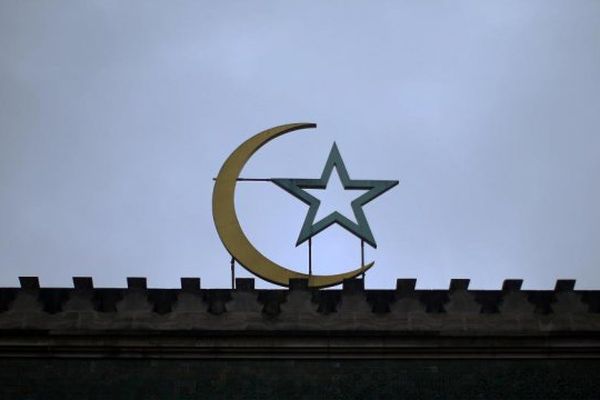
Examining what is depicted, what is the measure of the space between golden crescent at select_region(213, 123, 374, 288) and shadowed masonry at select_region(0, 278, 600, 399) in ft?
7.07

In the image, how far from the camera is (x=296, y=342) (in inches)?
1834

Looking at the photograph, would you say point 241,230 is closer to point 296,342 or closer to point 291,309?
point 291,309

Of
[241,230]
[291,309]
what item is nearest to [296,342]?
[291,309]

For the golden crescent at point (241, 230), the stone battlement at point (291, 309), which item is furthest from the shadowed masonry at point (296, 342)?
the golden crescent at point (241, 230)

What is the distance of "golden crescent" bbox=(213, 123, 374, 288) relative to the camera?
49844 millimetres

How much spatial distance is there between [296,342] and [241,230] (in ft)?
19.5

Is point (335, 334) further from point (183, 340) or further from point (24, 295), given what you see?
point (24, 295)

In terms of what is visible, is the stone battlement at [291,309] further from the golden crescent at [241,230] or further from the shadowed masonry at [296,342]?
the golden crescent at [241,230]

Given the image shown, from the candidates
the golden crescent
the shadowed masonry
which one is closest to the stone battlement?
the shadowed masonry

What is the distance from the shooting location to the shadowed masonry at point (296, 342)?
45969mm

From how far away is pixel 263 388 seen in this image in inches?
1807

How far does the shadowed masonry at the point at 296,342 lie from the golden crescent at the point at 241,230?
2.15m

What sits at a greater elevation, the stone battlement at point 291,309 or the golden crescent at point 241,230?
the golden crescent at point 241,230

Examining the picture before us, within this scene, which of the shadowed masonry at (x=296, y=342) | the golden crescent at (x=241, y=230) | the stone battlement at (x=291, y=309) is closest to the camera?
the shadowed masonry at (x=296, y=342)
